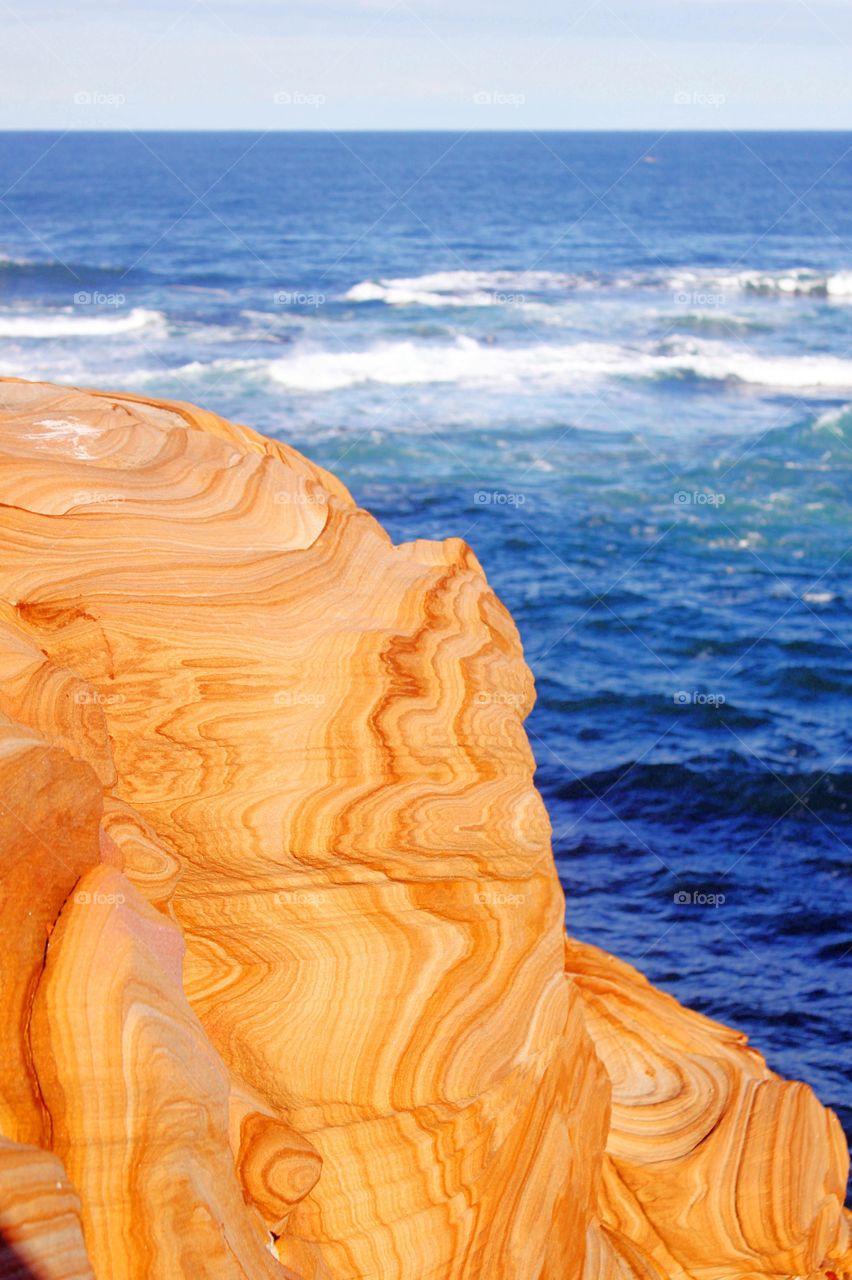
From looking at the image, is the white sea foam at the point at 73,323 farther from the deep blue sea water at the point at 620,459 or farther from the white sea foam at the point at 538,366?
the white sea foam at the point at 538,366

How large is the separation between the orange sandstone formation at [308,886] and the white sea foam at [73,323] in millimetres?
→ 29926

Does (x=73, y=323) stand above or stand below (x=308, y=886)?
below

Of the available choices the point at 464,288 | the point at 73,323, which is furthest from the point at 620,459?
the point at 464,288

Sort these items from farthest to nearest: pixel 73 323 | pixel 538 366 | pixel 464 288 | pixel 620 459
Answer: pixel 464 288 → pixel 73 323 → pixel 538 366 → pixel 620 459

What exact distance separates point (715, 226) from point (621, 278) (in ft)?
76.2

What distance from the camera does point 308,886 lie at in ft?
17.8

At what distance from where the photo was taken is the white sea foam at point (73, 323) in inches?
1372

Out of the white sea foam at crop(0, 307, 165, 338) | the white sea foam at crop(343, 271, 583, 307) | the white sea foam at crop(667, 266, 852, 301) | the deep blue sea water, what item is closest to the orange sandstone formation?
the deep blue sea water

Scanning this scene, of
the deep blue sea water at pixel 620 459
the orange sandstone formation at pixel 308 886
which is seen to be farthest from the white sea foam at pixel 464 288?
the orange sandstone formation at pixel 308 886

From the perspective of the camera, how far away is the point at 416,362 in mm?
30844

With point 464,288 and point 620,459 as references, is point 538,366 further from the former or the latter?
point 464,288

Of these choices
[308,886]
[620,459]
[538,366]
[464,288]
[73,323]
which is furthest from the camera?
[464,288]

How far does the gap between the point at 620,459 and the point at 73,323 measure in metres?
19.9

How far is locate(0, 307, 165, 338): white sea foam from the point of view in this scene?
34844 millimetres
